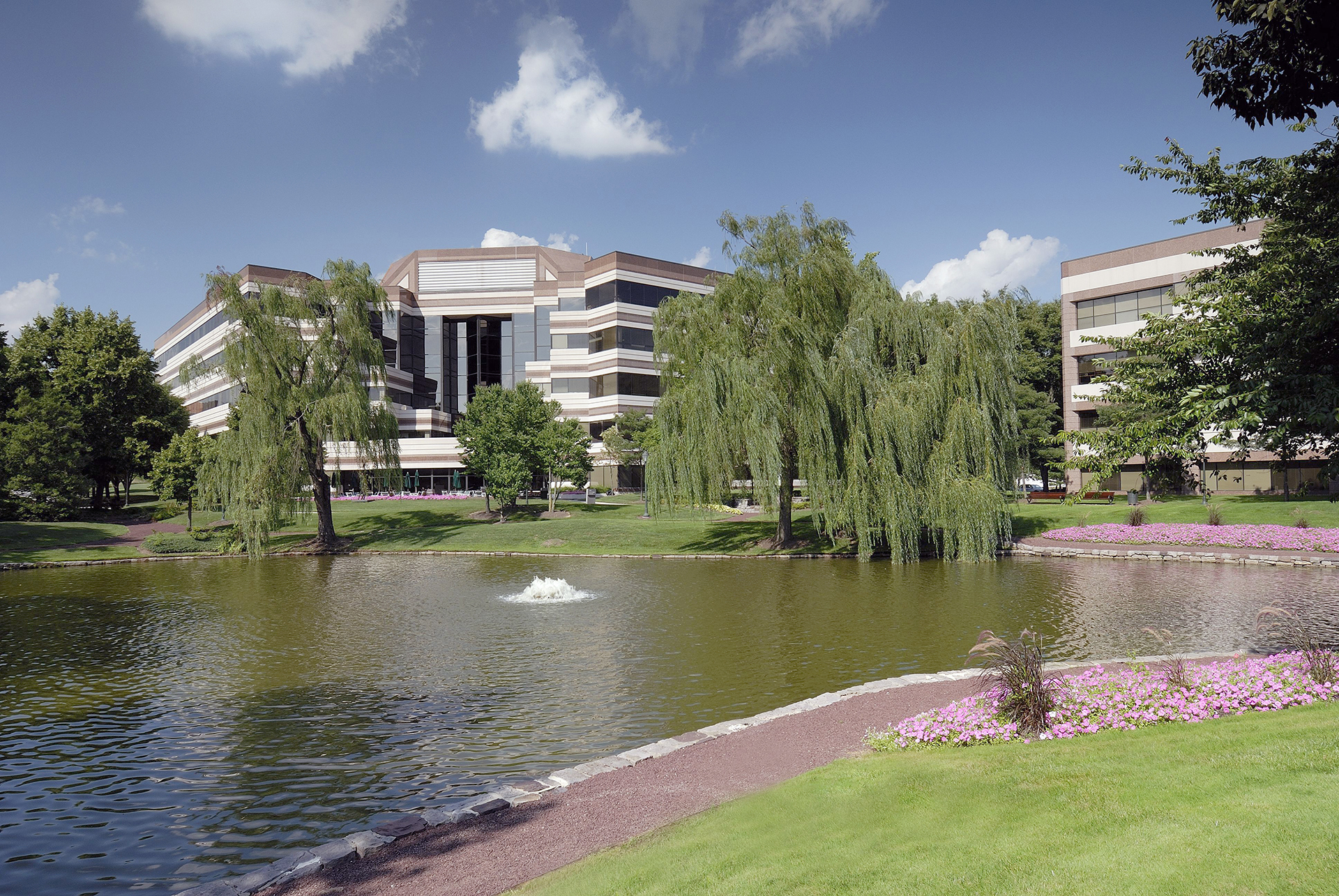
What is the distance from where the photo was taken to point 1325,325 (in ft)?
32.0

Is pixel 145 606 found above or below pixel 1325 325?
below

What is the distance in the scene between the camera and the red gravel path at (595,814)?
6.79 meters

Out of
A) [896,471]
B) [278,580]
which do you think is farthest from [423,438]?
[896,471]

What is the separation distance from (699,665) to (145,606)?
19.3 meters

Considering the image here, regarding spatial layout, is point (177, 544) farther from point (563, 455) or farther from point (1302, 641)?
point (1302, 641)

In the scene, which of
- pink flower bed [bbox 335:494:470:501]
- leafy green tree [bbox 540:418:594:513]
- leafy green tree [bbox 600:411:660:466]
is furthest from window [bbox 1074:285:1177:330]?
pink flower bed [bbox 335:494:470:501]

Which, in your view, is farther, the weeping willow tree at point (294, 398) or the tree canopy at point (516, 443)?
the tree canopy at point (516, 443)

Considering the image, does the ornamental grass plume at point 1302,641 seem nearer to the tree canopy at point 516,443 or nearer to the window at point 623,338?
the tree canopy at point 516,443

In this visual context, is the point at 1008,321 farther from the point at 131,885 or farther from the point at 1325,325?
the point at 131,885

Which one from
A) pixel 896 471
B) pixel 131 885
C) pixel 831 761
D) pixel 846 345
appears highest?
pixel 846 345

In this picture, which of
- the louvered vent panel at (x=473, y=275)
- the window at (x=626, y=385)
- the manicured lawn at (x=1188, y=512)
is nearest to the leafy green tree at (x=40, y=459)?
the louvered vent panel at (x=473, y=275)

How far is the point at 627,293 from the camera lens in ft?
239

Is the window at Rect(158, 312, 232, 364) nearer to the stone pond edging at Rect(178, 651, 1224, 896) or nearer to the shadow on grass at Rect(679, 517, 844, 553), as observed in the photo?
the shadow on grass at Rect(679, 517, 844, 553)

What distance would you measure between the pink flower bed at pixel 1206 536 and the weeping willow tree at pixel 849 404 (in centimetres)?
657
